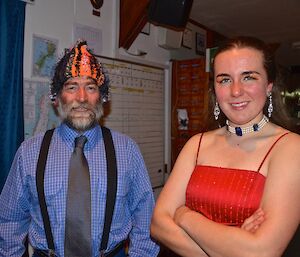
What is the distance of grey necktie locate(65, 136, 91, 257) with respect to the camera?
1454 mm

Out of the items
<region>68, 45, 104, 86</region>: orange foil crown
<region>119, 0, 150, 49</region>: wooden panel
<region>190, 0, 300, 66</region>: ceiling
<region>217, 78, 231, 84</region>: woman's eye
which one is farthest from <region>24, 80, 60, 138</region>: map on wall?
<region>190, 0, 300, 66</region>: ceiling

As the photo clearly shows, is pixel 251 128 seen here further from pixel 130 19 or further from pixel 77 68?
pixel 130 19

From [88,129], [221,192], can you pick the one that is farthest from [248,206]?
[88,129]

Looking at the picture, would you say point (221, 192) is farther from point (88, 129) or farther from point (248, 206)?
point (88, 129)

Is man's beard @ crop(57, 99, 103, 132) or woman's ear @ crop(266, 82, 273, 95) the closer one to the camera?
woman's ear @ crop(266, 82, 273, 95)

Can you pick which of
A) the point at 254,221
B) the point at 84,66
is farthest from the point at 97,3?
the point at 254,221

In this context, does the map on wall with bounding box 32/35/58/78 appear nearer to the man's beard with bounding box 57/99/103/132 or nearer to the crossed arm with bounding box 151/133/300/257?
the man's beard with bounding box 57/99/103/132

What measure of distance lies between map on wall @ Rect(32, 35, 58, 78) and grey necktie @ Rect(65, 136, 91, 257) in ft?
3.23

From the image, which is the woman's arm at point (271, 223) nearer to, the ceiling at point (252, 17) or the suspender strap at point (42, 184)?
the suspender strap at point (42, 184)

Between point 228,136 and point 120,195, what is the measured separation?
0.58m

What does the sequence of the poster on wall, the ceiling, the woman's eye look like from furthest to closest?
the poster on wall, the ceiling, the woman's eye

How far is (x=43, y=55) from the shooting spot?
7.68 ft

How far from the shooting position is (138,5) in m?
2.87

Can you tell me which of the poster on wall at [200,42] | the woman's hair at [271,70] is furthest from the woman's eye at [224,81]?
the poster on wall at [200,42]
